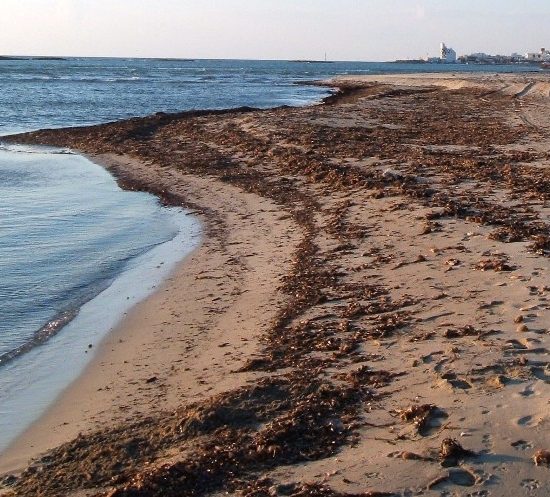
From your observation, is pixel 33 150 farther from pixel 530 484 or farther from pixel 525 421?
pixel 530 484

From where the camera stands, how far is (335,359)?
20.8ft

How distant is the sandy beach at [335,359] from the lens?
14.9 feet

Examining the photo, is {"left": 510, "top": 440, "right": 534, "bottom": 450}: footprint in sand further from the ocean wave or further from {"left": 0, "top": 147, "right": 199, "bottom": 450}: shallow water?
the ocean wave

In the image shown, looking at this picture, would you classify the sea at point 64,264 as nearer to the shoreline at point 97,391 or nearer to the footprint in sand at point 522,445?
the shoreline at point 97,391

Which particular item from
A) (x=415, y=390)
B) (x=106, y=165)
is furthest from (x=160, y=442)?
(x=106, y=165)

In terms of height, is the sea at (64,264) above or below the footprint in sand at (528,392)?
below

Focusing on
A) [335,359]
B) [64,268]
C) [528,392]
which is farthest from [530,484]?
[64,268]

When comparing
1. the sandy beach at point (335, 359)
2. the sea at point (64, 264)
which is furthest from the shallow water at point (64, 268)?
the sandy beach at point (335, 359)

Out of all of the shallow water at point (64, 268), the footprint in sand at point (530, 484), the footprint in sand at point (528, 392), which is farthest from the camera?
the shallow water at point (64, 268)

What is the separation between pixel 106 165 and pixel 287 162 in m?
6.19

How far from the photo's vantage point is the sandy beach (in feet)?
14.9

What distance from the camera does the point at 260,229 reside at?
39.7ft

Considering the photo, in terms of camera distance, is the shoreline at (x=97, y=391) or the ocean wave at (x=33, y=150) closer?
the shoreline at (x=97, y=391)

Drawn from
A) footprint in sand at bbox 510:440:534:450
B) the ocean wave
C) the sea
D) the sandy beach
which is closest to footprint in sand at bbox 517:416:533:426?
the sandy beach
